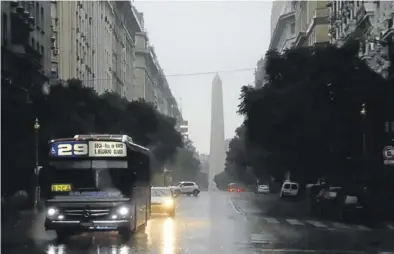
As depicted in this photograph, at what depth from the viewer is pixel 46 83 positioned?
190ft

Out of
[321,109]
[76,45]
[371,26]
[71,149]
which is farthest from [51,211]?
[76,45]

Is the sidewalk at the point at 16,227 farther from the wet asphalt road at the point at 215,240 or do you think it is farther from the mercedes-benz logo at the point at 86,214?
the mercedes-benz logo at the point at 86,214

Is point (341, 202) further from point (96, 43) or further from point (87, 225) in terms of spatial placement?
point (96, 43)

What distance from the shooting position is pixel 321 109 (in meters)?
49.9

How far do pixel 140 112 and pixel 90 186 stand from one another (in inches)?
2204

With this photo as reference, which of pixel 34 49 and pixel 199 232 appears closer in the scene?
pixel 199 232

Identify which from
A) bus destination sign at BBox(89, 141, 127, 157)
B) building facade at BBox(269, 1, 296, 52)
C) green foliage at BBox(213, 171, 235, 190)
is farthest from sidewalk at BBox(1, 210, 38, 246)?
green foliage at BBox(213, 171, 235, 190)

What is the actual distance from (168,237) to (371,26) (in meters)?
45.3

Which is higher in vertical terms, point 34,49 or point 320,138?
point 34,49

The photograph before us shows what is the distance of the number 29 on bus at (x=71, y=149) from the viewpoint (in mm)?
→ 22969

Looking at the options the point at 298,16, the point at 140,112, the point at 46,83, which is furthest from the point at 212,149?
the point at 46,83

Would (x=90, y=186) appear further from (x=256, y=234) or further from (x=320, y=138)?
(x=320, y=138)

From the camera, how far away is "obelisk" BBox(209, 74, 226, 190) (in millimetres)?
168212

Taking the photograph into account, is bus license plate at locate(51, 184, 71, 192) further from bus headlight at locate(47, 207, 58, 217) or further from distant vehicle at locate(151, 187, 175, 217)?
distant vehicle at locate(151, 187, 175, 217)
